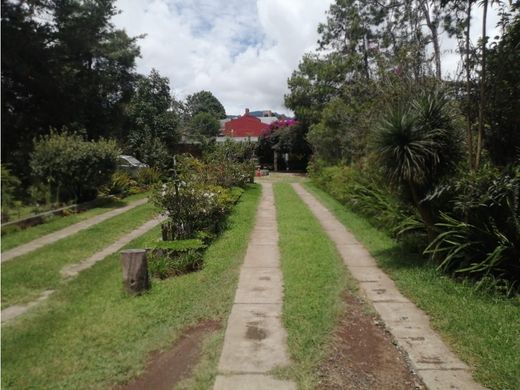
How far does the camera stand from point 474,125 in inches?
278

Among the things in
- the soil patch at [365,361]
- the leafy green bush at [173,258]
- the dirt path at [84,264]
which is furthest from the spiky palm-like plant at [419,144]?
the dirt path at [84,264]

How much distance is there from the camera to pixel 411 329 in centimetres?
456

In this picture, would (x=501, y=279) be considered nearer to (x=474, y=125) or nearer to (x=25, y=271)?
(x=474, y=125)

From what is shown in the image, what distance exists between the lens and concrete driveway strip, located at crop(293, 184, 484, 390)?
3602mm

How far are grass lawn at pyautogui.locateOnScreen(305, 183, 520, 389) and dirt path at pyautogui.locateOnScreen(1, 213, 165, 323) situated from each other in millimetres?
3394

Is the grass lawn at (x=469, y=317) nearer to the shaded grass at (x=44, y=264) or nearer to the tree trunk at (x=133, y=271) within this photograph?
the tree trunk at (x=133, y=271)

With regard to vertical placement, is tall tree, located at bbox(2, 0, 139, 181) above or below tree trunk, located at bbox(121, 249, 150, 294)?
above

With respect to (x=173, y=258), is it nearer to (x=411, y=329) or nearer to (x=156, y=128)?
(x=411, y=329)

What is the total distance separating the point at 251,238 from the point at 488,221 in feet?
14.4

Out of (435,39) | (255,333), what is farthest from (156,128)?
(255,333)

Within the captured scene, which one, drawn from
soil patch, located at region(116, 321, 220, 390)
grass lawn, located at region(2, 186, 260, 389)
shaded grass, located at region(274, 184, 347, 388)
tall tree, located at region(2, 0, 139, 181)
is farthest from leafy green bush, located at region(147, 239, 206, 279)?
tall tree, located at region(2, 0, 139, 181)

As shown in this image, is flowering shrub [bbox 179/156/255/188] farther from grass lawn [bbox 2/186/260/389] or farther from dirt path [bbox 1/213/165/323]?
grass lawn [bbox 2/186/260/389]

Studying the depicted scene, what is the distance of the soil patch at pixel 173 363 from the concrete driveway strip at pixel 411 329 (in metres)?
1.77

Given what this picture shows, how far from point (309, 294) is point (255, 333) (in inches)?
50.4
